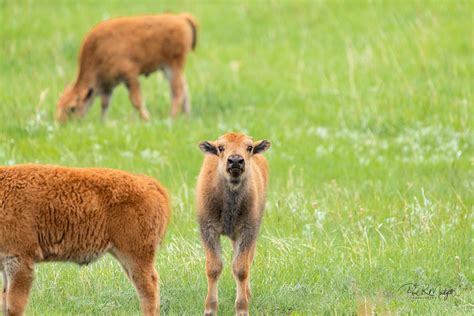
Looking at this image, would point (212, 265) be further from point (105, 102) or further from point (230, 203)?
point (105, 102)

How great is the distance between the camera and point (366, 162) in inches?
588

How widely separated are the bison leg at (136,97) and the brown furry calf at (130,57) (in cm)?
2

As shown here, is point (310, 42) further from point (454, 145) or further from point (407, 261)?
point (407, 261)

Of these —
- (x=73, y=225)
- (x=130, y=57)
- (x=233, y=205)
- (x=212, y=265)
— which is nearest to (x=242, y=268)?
(x=212, y=265)

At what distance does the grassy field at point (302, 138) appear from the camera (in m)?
10.1

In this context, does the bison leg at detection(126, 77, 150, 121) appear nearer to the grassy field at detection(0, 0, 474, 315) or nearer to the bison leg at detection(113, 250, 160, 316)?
the grassy field at detection(0, 0, 474, 315)

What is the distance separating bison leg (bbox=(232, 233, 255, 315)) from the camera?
31.2ft

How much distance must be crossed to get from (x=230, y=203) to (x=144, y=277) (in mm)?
1338

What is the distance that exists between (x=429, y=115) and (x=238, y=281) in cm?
786

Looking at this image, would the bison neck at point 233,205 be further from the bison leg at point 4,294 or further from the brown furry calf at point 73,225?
the bison leg at point 4,294

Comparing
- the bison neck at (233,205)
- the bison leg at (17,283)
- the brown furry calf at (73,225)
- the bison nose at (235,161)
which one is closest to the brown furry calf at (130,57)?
Result: the bison neck at (233,205)

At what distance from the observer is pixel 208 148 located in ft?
33.6

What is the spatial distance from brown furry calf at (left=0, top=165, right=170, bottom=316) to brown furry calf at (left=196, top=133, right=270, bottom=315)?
91 centimetres

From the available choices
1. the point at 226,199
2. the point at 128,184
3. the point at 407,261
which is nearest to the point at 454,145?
the point at 407,261
